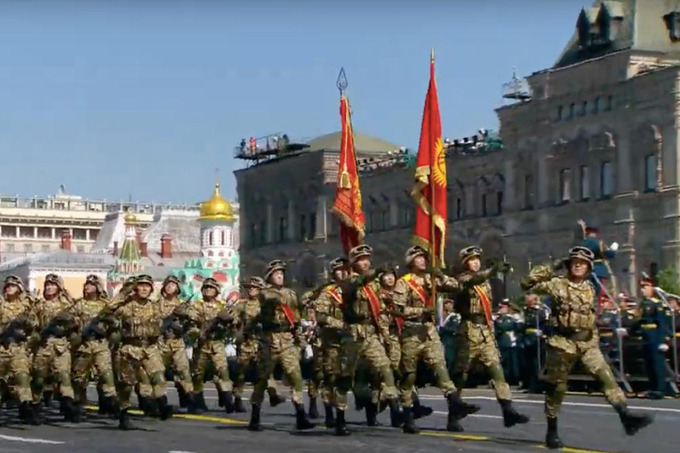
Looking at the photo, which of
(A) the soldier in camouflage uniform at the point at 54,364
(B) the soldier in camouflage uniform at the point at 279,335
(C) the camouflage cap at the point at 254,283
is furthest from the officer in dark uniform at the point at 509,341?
(B) the soldier in camouflage uniform at the point at 279,335

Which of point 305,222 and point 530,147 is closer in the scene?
point 530,147

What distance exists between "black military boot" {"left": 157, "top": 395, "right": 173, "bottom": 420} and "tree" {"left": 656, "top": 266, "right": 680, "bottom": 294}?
1136 inches

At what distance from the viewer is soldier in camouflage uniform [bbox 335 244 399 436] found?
16047 mm

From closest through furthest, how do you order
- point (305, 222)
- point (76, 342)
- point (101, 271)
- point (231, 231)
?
point (76, 342), point (305, 222), point (231, 231), point (101, 271)

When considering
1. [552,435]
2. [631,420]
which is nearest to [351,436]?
[552,435]

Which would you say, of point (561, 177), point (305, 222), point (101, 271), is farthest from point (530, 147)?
point (101, 271)

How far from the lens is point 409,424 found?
639 inches

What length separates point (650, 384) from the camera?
72.8 ft

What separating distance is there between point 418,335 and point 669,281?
32.7 meters

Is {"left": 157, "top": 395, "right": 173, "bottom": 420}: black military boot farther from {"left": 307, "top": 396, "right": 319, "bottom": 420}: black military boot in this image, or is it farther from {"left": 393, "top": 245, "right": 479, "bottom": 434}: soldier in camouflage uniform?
{"left": 393, "top": 245, "right": 479, "bottom": 434}: soldier in camouflage uniform

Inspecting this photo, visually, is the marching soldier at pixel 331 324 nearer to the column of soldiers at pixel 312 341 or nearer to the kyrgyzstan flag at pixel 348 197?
the column of soldiers at pixel 312 341

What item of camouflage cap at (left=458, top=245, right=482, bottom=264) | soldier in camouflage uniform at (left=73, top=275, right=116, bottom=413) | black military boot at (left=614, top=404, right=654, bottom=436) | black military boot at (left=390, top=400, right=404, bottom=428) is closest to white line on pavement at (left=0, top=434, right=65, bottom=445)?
soldier in camouflage uniform at (left=73, top=275, right=116, bottom=413)

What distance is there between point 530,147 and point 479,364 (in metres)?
47.2

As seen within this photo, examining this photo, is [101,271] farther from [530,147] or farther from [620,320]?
[620,320]
